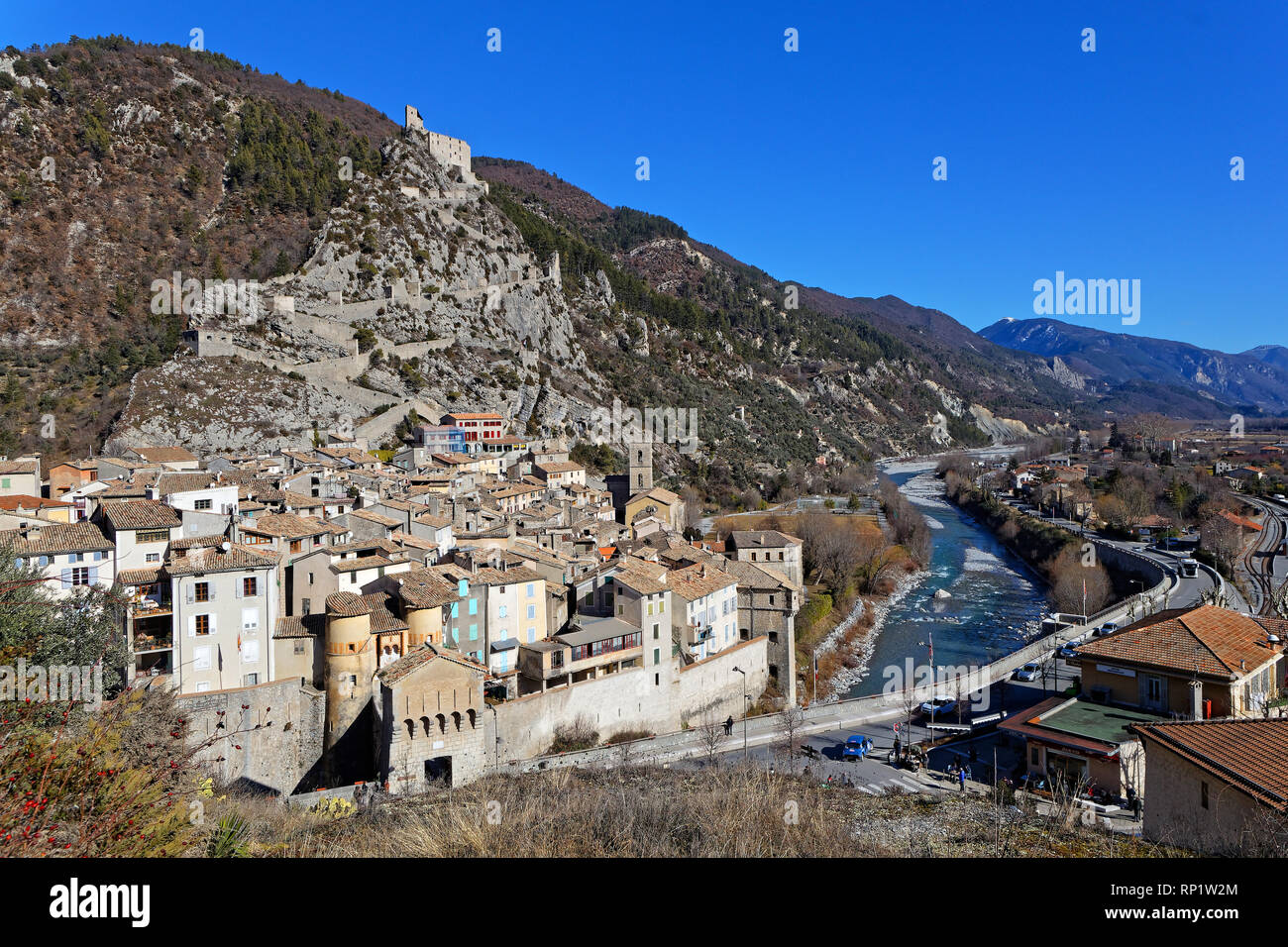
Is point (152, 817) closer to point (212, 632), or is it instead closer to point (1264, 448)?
point (212, 632)

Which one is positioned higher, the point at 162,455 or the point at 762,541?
the point at 162,455

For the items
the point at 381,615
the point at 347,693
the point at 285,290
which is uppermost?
the point at 285,290

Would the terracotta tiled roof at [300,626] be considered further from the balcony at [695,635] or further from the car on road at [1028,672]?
the car on road at [1028,672]

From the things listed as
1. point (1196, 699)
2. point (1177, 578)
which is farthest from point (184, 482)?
point (1177, 578)

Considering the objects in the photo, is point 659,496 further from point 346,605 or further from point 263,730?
point 263,730

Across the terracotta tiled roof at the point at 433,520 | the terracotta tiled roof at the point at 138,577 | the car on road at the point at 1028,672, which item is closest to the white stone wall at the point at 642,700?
the car on road at the point at 1028,672

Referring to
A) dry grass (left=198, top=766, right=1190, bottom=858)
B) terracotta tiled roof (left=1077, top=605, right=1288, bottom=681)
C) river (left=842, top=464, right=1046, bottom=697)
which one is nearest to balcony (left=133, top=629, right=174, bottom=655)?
dry grass (left=198, top=766, right=1190, bottom=858)
